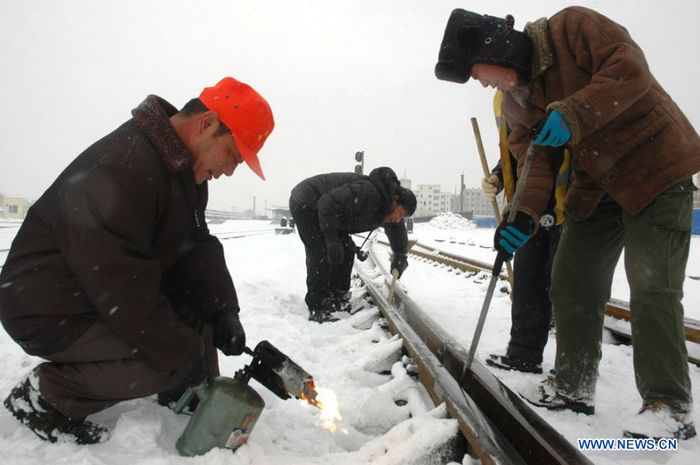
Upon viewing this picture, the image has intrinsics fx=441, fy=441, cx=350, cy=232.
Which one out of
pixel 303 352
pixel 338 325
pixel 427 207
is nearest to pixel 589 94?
pixel 303 352

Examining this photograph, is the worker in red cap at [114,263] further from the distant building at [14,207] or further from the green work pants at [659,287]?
the distant building at [14,207]

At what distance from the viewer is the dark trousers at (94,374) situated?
1785mm

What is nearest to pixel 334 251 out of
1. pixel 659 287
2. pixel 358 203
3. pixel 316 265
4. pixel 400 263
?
pixel 316 265

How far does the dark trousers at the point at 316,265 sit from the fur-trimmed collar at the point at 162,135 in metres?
3.02

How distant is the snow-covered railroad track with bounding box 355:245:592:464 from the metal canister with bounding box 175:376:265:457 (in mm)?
854

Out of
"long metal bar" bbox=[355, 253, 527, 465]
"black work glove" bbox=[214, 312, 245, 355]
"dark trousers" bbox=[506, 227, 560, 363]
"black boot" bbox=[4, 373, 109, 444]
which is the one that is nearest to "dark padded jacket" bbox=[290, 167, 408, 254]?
"dark trousers" bbox=[506, 227, 560, 363]

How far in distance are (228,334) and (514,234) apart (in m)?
1.59

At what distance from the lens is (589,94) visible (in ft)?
6.20

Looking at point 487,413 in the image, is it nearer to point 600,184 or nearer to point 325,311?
point 600,184

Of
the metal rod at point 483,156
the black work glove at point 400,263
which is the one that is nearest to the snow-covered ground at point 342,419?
the metal rod at point 483,156

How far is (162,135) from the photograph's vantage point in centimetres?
187

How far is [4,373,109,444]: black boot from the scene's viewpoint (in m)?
1.77

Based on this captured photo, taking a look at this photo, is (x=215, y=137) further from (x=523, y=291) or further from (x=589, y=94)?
(x=523, y=291)

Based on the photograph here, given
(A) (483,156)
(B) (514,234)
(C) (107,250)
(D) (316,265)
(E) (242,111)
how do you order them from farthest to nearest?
(D) (316,265) → (A) (483,156) → (B) (514,234) → (E) (242,111) → (C) (107,250)
